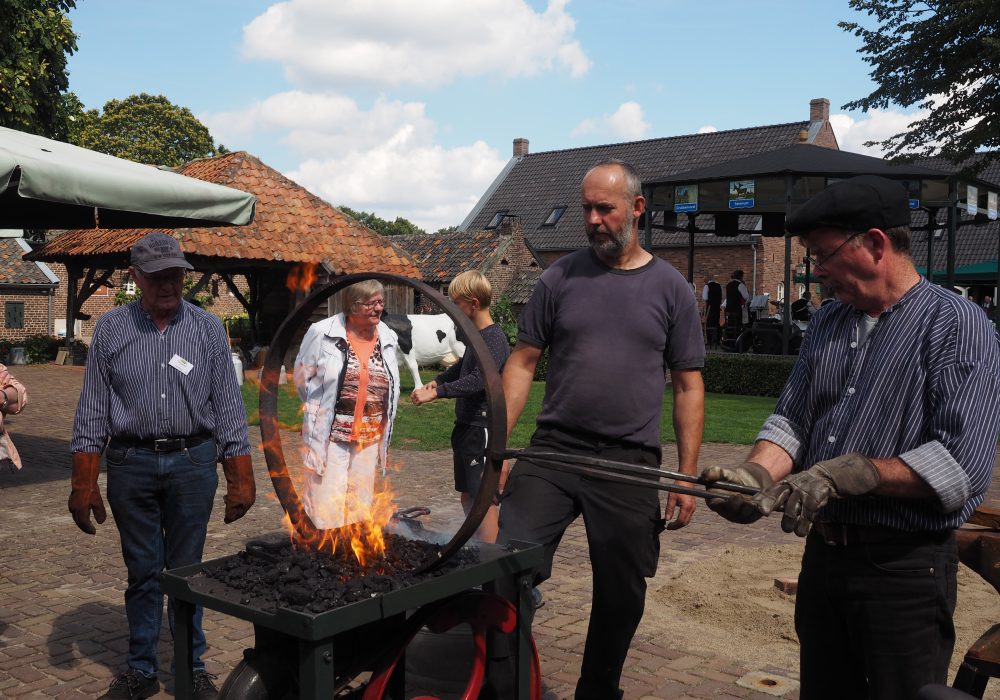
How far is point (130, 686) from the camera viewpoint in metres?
3.91

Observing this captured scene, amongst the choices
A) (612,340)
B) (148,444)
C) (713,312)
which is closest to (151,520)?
(148,444)

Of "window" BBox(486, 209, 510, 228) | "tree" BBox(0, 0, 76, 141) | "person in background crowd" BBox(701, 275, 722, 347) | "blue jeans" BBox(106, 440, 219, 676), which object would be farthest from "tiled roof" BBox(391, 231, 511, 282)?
"blue jeans" BBox(106, 440, 219, 676)

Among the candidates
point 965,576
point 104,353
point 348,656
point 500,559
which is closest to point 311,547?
point 348,656

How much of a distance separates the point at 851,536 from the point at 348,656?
156 cm

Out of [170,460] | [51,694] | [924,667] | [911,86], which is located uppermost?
[911,86]

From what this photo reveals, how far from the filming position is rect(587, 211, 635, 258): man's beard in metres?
3.52

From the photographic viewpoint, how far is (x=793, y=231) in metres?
2.59

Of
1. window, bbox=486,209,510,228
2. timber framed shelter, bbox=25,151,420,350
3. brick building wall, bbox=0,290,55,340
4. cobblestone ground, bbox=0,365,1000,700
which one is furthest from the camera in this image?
window, bbox=486,209,510,228

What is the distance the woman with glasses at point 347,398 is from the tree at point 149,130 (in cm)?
5239

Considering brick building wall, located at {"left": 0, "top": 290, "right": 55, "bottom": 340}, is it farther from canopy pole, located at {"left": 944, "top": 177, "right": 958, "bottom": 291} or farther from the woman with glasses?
the woman with glasses

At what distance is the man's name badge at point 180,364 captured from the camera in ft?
13.1

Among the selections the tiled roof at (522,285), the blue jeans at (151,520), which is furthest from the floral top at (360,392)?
the tiled roof at (522,285)

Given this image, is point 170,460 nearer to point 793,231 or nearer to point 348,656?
point 348,656

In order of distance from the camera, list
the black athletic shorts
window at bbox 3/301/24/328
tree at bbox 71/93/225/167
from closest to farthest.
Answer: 1. the black athletic shorts
2. window at bbox 3/301/24/328
3. tree at bbox 71/93/225/167
